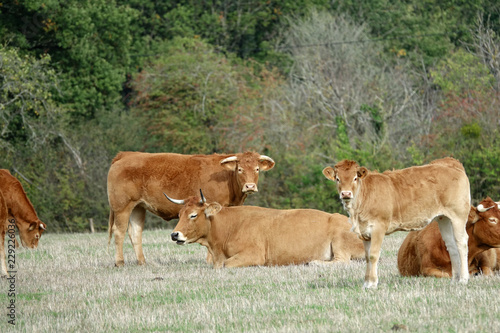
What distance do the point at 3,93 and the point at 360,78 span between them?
20.0 m

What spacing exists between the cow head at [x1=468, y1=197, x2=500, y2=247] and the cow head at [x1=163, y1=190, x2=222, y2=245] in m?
4.10

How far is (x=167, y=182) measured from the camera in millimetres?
13516

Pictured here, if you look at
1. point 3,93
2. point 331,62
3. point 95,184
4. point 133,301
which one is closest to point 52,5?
point 3,93

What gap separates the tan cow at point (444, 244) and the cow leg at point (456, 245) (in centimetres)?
40

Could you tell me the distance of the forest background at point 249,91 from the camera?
3025 cm

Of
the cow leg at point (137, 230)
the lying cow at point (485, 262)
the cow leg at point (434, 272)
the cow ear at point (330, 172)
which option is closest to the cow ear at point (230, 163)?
the cow leg at point (137, 230)

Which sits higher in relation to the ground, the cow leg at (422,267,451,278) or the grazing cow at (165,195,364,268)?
the cow leg at (422,267,451,278)

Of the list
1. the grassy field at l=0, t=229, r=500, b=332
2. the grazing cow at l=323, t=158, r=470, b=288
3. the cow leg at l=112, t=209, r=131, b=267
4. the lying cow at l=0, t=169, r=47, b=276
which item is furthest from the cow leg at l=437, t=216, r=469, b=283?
A: the lying cow at l=0, t=169, r=47, b=276

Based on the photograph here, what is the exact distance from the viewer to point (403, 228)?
9445 mm

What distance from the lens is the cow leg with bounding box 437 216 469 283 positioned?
948cm

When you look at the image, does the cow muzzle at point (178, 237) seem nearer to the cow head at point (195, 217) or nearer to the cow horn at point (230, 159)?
the cow head at point (195, 217)

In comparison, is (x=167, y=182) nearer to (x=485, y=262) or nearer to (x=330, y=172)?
(x=330, y=172)

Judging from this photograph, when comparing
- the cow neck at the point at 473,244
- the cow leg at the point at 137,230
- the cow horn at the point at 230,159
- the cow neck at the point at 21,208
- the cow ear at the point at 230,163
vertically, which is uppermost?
the cow neck at the point at 473,244

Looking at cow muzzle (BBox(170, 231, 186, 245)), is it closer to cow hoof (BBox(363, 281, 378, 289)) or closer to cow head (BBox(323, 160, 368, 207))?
cow head (BBox(323, 160, 368, 207))
